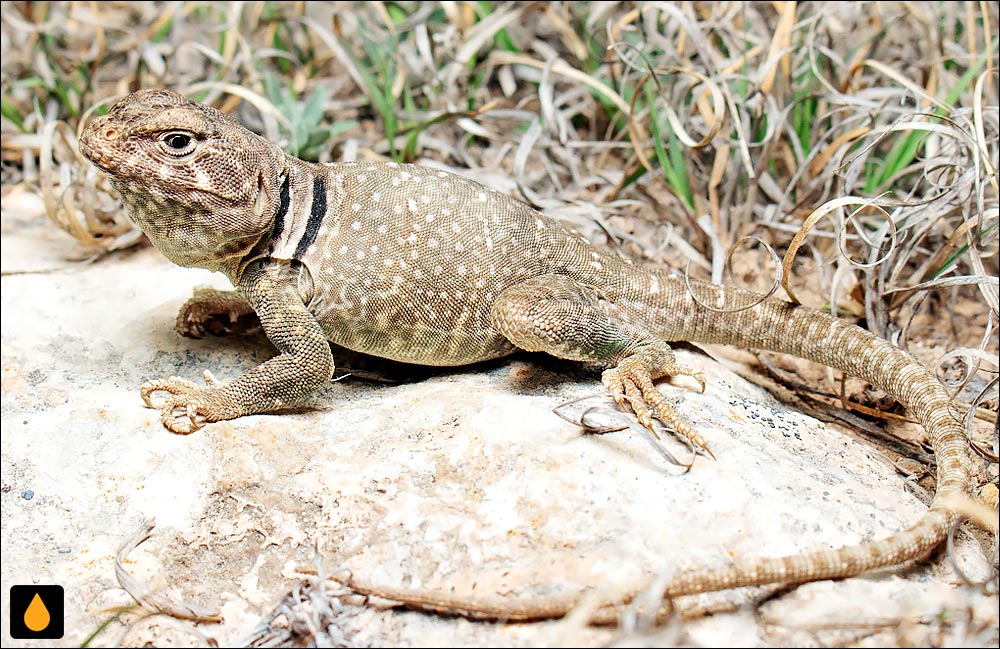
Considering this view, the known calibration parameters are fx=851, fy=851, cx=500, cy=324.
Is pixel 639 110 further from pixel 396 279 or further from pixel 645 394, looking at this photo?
pixel 645 394

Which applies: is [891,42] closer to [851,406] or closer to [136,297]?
[851,406]

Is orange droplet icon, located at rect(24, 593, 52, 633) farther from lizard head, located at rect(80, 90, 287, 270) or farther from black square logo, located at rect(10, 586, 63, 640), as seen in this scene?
lizard head, located at rect(80, 90, 287, 270)

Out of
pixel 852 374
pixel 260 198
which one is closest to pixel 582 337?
pixel 852 374

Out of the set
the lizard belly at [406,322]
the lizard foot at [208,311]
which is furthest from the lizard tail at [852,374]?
the lizard foot at [208,311]

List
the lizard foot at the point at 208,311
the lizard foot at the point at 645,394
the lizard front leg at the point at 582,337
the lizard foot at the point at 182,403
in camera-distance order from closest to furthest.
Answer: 1. the lizard foot at the point at 645,394
2. the lizard foot at the point at 182,403
3. the lizard front leg at the point at 582,337
4. the lizard foot at the point at 208,311

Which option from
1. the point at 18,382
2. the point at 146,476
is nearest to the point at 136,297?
the point at 18,382

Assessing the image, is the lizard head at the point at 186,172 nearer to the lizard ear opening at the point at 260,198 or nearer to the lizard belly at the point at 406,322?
the lizard ear opening at the point at 260,198

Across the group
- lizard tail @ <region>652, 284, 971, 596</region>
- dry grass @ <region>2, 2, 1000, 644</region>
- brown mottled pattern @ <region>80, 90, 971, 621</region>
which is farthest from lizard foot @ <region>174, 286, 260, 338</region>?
lizard tail @ <region>652, 284, 971, 596</region>
